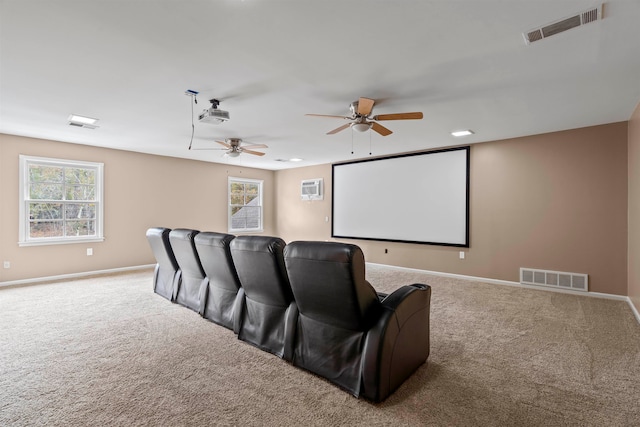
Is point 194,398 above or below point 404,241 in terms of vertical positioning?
below

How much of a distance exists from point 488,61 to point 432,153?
3.63m

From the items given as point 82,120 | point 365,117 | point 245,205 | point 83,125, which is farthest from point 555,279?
point 83,125

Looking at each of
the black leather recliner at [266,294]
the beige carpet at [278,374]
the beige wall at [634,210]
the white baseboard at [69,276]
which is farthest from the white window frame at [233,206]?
the beige wall at [634,210]

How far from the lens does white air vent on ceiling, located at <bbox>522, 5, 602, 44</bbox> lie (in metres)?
1.97

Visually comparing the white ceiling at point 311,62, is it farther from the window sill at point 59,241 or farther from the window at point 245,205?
the window at point 245,205

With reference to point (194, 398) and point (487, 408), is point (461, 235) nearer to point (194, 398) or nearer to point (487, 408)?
point (487, 408)

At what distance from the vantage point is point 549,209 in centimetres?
491

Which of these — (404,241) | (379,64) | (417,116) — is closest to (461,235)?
(404,241)

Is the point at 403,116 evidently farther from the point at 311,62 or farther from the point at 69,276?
the point at 69,276

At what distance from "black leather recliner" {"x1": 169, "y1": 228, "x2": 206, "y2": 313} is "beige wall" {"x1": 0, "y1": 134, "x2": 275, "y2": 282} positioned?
308 centimetres

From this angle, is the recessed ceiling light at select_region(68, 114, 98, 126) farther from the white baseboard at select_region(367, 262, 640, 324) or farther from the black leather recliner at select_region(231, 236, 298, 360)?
the white baseboard at select_region(367, 262, 640, 324)

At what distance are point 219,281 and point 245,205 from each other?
5.58 meters

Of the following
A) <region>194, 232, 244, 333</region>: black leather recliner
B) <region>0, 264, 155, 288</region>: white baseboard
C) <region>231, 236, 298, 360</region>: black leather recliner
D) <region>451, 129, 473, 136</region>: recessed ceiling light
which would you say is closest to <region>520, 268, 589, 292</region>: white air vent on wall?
<region>451, 129, 473, 136</region>: recessed ceiling light

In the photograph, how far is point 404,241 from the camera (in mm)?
6578
